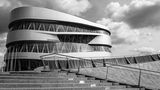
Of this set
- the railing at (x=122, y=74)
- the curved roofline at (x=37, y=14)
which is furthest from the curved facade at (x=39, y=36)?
the railing at (x=122, y=74)

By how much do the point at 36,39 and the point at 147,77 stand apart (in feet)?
104

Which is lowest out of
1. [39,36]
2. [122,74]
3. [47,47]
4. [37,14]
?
[122,74]

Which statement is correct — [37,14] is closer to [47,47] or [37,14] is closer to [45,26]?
[45,26]

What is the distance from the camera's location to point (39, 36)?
3928 centimetres

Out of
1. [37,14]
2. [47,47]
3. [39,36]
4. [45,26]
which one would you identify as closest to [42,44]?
[47,47]

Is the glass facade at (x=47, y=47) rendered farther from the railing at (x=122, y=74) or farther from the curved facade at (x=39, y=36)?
the railing at (x=122, y=74)

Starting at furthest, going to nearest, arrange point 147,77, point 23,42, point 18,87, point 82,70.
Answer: point 23,42, point 82,70, point 147,77, point 18,87

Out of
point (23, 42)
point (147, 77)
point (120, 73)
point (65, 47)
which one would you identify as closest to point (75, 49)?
point (65, 47)

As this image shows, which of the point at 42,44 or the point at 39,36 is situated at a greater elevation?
the point at 39,36

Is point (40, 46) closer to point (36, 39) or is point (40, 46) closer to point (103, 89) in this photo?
point (36, 39)

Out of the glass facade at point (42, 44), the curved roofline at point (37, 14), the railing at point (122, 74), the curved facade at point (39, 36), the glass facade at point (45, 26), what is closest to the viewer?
the railing at point (122, 74)

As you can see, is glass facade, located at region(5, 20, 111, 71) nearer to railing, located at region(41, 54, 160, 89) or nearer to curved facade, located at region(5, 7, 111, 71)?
curved facade, located at region(5, 7, 111, 71)

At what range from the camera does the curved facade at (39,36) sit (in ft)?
124

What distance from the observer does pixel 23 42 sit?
3884 centimetres
